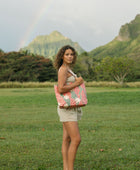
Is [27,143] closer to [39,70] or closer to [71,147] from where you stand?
[71,147]

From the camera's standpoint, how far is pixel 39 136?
7.36 meters

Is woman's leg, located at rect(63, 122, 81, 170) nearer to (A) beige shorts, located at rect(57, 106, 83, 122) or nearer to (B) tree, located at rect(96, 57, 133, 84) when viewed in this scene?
(A) beige shorts, located at rect(57, 106, 83, 122)

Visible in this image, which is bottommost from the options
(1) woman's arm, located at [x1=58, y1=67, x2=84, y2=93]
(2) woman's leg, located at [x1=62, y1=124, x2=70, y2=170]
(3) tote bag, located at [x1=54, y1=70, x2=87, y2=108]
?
(2) woman's leg, located at [x1=62, y1=124, x2=70, y2=170]

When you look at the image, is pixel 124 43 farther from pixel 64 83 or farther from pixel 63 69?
pixel 64 83

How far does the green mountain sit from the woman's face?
133 metres

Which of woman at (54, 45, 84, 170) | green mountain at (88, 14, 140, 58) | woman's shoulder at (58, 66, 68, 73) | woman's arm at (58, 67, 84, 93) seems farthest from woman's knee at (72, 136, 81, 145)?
green mountain at (88, 14, 140, 58)

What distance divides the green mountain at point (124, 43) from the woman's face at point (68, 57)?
133179mm

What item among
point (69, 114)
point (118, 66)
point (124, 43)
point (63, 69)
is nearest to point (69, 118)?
point (69, 114)

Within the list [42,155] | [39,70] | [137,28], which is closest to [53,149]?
[42,155]

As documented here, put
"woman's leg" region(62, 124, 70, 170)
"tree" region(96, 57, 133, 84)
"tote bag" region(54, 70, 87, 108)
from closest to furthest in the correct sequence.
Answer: "tote bag" region(54, 70, 87, 108) < "woman's leg" region(62, 124, 70, 170) < "tree" region(96, 57, 133, 84)

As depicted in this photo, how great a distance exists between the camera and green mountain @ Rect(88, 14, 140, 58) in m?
145

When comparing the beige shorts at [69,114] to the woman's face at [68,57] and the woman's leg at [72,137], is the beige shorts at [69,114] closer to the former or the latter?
the woman's leg at [72,137]

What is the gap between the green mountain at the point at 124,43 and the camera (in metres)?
145

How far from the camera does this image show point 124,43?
164 metres
